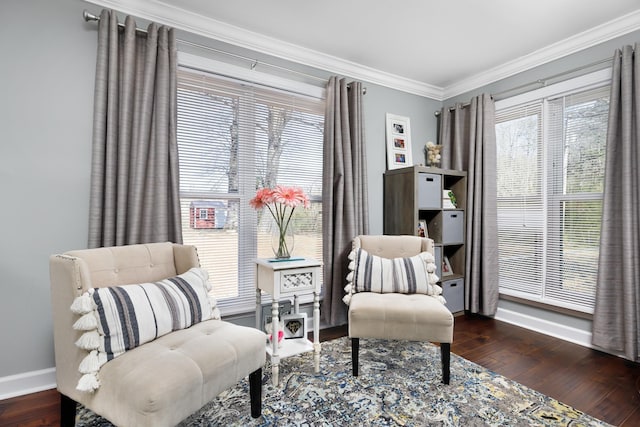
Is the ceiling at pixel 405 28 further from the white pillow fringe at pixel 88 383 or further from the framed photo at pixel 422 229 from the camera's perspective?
the white pillow fringe at pixel 88 383

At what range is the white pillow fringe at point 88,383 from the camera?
48.0 inches

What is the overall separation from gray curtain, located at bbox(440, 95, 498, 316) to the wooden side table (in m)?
1.90

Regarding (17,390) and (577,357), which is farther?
(577,357)

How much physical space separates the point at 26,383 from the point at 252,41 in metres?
2.72

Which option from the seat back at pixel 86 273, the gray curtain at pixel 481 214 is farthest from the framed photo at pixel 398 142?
the seat back at pixel 86 273

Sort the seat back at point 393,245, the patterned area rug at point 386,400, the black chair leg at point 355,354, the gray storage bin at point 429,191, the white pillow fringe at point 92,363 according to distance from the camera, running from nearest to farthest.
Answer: the white pillow fringe at point 92,363 < the patterned area rug at point 386,400 < the black chair leg at point 355,354 < the seat back at point 393,245 < the gray storage bin at point 429,191

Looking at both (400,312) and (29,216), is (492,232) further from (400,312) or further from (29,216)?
(29,216)

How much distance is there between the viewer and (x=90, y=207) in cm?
197

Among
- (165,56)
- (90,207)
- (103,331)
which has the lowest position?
(103,331)

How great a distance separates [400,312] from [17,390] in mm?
2279

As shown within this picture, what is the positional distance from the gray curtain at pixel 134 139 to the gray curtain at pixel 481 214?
8.98 feet

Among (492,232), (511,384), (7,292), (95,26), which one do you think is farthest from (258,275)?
(492,232)

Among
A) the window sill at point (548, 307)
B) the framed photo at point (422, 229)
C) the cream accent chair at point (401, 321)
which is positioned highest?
the framed photo at point (422, 229)

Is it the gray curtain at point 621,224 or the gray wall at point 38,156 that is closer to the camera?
the gray wall at point 38,156
